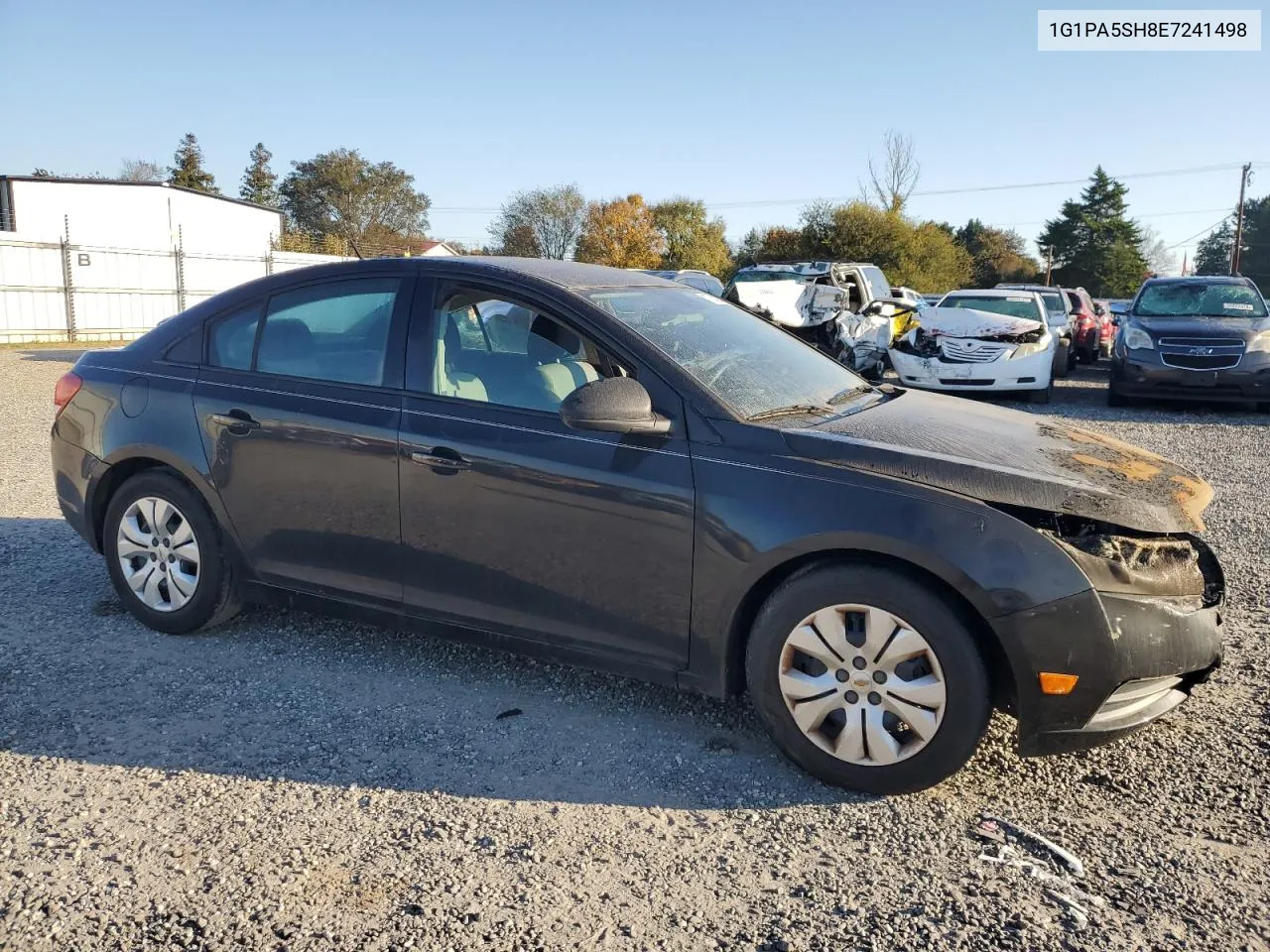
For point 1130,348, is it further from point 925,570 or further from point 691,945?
point 691,945

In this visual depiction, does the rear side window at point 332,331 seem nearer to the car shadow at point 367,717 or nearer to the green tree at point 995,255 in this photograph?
the car shadow at point 367,717

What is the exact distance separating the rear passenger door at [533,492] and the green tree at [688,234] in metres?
58.1

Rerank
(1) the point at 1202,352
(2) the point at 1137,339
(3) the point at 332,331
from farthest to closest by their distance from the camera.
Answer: (2) the point at 1137,339
(1) the point at 1202,352
(3) the point at 332,331

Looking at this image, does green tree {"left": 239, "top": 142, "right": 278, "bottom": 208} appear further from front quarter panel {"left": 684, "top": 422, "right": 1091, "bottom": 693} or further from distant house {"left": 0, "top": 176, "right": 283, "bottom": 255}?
front quarter panel {"left": 684, "top": 422, "right": 1091, "bottom": 693}

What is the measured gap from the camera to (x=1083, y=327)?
19.5 meters

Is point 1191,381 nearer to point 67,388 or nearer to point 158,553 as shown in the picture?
point 158,553

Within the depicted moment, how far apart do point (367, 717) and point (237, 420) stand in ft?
4.58

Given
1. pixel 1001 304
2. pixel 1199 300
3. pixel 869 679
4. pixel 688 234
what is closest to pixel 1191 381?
pixel 1199 300

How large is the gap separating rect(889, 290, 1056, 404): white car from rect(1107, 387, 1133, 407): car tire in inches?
30.4

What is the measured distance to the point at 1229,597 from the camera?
5.09m

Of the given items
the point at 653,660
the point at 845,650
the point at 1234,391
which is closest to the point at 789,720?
the point at 845,650

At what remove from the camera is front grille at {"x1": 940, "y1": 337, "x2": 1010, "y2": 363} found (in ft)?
42.5

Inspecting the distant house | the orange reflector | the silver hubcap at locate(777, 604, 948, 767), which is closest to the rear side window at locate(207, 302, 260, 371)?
the silver hubcap at locate(777, 604, 948, 767)

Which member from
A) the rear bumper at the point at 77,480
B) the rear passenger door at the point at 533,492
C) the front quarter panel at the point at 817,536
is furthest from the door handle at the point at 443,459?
the rear bumper at the point at 77,480
